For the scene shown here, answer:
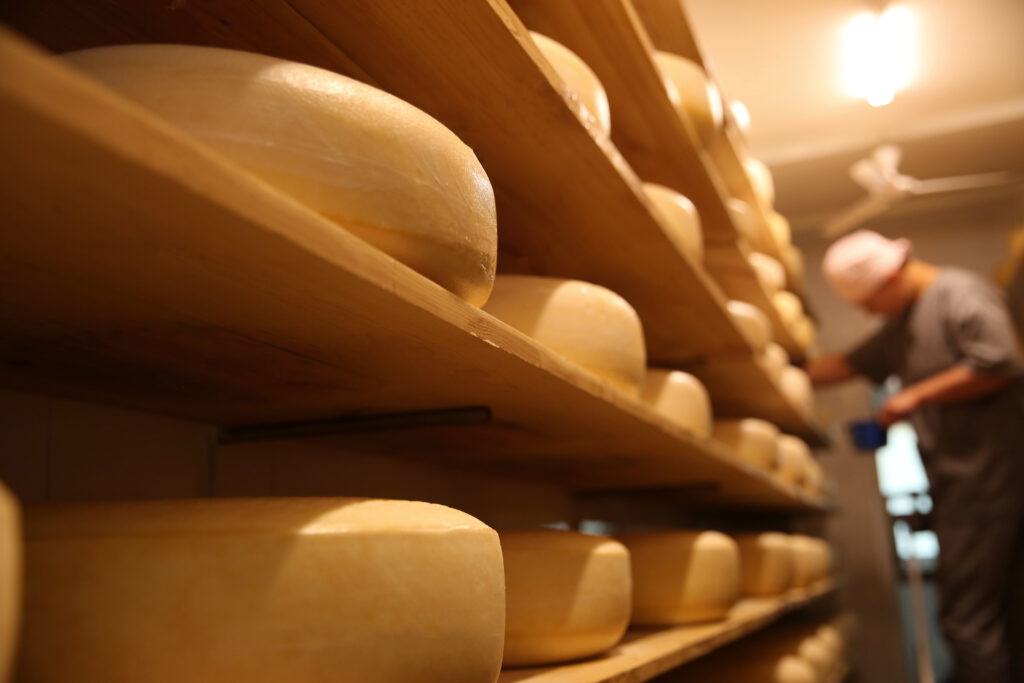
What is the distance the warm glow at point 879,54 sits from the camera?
2902 mm

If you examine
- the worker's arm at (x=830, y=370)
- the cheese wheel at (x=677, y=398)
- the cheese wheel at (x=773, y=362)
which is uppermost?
the worker's arm at (x=830, y=370)

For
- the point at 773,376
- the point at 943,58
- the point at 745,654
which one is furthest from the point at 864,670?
the point at 943,58

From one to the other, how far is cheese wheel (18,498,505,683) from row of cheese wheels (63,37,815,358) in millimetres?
231

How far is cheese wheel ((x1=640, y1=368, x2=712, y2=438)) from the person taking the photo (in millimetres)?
1711

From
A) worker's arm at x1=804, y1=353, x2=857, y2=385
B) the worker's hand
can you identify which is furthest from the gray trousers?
worker's arm at x1=804, y1=353, x2=857, y2=385

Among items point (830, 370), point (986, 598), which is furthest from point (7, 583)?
point (830, 370)

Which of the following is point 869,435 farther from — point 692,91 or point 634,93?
point 634,93

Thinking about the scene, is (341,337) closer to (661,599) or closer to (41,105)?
(41,105)

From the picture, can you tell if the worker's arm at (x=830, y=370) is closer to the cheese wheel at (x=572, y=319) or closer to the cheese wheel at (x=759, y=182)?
the cheese wheel at (x=759, y=182)

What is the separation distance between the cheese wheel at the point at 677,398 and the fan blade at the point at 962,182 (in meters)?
2.46

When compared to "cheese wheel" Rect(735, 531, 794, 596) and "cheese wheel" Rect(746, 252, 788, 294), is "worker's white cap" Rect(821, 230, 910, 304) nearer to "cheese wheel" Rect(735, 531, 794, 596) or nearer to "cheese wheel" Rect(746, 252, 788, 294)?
"cheese wheel" Rect(746, 252, 788, 294)

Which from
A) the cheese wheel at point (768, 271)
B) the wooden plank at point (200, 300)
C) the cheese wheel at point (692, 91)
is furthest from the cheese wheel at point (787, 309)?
the wooden plank at point (200, 300)

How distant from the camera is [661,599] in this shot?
1.66 metres

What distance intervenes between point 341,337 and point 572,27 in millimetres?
980
